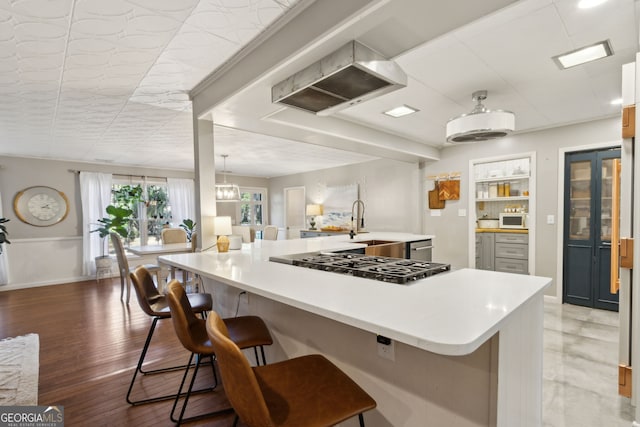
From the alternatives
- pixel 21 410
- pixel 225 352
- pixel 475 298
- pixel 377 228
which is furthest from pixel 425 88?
pixel 377 228

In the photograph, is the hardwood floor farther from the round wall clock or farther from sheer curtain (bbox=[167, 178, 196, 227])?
sheer curtain (bbox=[167, 178, 196, 227])

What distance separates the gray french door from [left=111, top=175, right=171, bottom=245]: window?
7.50 meters

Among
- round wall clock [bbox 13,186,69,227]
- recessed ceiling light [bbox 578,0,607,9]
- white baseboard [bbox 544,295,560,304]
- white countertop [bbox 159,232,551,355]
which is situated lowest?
white baseboard [bbox 544,295,560,304]

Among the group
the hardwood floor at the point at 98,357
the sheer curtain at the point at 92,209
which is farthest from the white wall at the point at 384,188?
the sheer curtain at the point at 92,209

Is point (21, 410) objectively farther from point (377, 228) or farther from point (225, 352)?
point (377, 228)

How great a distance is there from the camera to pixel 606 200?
384 centimetres

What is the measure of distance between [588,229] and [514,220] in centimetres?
143

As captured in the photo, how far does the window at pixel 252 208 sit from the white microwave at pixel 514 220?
6.33 m

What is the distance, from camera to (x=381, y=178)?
21.9 feet

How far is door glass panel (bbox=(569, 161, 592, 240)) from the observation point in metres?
3.98

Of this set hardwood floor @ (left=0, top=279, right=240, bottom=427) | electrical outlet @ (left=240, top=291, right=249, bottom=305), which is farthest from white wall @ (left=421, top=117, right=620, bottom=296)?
hardwood floor @ (left=0, top=279, right=240, bottom=427)

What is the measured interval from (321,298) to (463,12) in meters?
1.47

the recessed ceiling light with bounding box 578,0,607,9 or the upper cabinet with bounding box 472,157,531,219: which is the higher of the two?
the recessed ceiling light with bounding box 578,0,607,9

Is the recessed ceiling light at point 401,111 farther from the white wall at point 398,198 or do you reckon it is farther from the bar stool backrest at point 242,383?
the bar stool backrest at point 242,383
